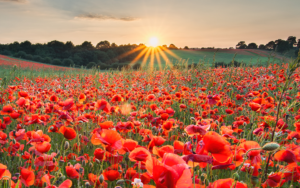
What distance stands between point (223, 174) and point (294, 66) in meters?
1.21

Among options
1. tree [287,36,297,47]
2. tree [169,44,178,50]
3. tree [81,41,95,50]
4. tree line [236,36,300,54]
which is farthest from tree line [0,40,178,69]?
tree [287,36,297,47]

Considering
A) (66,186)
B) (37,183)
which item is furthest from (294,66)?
(37,183)

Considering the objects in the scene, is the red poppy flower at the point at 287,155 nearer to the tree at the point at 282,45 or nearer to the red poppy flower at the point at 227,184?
the red poppy flower at the point at 227,184

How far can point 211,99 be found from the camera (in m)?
2.30

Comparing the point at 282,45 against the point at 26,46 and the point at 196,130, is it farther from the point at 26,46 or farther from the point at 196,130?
the point at 26,46

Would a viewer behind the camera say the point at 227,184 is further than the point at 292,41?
No

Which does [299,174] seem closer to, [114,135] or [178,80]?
[114,135]

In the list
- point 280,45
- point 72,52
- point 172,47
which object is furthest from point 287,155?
point 280,45

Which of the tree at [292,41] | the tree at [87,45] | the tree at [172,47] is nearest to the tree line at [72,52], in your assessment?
the tree at [87,45]

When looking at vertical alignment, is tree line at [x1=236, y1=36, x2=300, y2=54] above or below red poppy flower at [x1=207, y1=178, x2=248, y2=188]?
above

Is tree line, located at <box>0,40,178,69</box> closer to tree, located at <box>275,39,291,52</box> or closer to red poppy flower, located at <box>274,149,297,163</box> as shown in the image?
tree, located at <box>275,39,291,52</box>

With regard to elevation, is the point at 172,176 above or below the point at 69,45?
below

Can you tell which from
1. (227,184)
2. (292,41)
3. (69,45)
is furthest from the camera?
(292,41)

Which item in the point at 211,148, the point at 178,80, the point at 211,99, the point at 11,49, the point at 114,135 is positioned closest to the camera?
the point at 211,148
